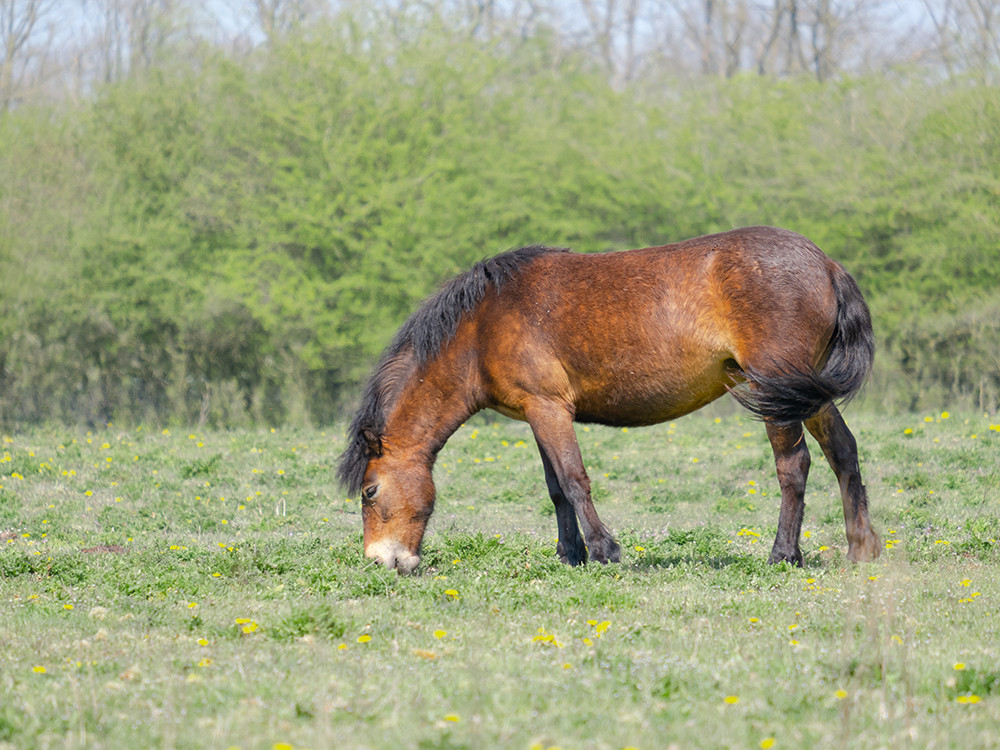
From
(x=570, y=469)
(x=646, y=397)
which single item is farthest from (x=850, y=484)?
(x=570, y=469)

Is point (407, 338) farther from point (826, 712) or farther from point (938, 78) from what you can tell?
point (938, 78)

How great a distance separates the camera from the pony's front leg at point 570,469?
6965mm

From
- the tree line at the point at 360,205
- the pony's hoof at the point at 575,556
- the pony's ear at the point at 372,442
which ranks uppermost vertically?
the tree line at the point at 360,205

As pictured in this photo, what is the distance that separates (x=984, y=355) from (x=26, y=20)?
3358cm

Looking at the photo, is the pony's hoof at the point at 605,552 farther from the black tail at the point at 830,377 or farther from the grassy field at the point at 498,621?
the black tail at the point at 830,377

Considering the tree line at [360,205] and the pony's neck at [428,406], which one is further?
the tree line at [360,205]

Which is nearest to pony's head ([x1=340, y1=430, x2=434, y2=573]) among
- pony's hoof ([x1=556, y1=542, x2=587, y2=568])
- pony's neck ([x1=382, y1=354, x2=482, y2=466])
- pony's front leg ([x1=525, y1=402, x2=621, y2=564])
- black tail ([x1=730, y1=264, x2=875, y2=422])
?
pony's neck ([x1=382, y1=354, x2=482, y2=466])

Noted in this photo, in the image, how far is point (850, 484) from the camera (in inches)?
281

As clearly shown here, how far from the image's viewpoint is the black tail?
6500 millimetres

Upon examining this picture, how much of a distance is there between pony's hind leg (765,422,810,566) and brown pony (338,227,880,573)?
0.01m

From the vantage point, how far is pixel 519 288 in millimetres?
7332

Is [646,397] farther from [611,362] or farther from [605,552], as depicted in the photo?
[605,552]

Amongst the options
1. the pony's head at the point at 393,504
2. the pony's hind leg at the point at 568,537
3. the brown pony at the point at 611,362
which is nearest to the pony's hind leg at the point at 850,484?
the brown pony at the point at 611,362

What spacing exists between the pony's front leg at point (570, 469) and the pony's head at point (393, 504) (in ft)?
2.96
